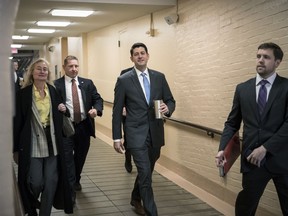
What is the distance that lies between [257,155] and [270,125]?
25cm

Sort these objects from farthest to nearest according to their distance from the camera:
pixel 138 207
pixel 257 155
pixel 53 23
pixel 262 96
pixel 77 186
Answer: pixel 53 23, pixel 77 186, pixel 138 207, pixel 262 96, pixel 257 155

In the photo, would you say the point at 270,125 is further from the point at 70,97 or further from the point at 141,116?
the point at 70,97

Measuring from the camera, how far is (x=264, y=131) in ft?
9.66

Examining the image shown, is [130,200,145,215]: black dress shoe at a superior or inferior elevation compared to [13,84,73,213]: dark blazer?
inferior

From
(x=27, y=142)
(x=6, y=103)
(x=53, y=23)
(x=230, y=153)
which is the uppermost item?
(x=53, y=23)

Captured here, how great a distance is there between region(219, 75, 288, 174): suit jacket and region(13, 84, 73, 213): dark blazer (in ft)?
5.09

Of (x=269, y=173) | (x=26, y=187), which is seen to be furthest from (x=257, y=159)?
(x=26, y=187)

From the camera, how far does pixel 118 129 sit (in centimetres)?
383

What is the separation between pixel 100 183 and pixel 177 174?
111 centimetres

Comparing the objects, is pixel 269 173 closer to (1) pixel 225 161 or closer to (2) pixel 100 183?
(1) pixel 225 161

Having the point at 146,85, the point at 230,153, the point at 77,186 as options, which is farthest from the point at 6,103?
the point at 77,186

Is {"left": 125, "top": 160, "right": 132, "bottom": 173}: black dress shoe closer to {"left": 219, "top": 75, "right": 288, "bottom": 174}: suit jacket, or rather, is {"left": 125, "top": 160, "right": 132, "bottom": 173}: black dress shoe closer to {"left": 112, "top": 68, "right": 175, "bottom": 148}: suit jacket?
{"left": 112, "top": 68, "right": 175, "bottom": 148}: suit jacket

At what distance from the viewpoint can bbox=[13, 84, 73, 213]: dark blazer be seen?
3.25 metres

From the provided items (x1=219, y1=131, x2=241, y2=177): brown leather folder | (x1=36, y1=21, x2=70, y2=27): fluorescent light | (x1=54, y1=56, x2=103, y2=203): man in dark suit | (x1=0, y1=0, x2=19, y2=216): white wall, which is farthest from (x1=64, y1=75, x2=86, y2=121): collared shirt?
(x1=0, y1=0, x2=19, y2=216): white wall
